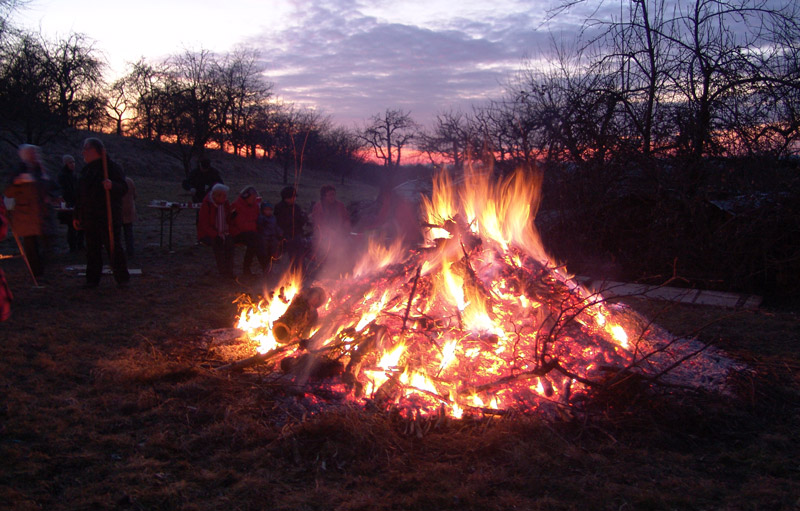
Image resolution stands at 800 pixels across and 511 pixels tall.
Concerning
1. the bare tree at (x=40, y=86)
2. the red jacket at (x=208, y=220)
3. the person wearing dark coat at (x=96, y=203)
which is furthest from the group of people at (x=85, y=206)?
the bare tree at (x=40, y=86)

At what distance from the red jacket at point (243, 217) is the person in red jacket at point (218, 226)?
128mm

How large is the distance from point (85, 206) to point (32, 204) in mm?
1089

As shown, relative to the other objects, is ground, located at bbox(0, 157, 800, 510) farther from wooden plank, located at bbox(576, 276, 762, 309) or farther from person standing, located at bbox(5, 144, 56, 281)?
person standing, located at bbox(5, 144, 56, 281)

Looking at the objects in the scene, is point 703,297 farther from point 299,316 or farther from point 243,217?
point 243,217

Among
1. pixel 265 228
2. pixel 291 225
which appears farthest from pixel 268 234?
pixel 291 225

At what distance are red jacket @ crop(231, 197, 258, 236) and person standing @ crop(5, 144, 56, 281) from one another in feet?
7.93

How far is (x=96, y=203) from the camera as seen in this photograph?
6262 mm

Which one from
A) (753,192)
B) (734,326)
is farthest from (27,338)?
(753,192)

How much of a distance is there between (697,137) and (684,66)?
4.23ft

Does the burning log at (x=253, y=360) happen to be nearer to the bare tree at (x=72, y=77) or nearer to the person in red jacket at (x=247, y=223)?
the person in red jacket at (x=247, y=223)

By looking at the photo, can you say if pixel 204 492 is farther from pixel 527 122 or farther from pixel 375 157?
pixel 375 157

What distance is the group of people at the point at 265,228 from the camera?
7.98 meters

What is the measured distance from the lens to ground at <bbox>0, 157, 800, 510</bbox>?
8.06 ft

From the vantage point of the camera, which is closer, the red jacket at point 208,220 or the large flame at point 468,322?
the large flame at point 468,322
